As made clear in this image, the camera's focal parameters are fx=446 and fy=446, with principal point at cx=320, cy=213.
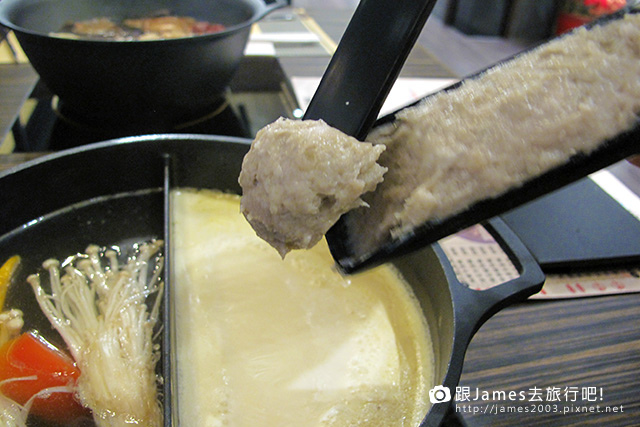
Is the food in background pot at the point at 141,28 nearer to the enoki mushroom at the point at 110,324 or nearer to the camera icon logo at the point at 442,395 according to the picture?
the enoki mushroom at the point at 110,324

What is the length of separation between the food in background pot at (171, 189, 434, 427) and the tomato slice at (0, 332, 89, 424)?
0.25 metres

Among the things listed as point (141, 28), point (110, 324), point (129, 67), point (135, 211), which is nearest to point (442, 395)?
point (110, 324)

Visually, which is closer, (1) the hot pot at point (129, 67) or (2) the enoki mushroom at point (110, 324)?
(2) the enoki mushroom at point (110, 324)

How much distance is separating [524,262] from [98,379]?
109 cm

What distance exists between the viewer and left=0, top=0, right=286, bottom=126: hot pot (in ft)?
5.32

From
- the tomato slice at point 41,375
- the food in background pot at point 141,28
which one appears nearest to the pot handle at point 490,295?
the tomato slice at point 41,375

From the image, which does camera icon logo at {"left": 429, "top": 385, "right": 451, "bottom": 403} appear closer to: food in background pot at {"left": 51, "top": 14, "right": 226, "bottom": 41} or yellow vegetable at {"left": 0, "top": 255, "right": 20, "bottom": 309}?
yellow vegetable at {"left": 0, "top": 255, "right": 20, "bottom": 309}

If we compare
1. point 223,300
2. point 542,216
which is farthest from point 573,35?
point 223,300

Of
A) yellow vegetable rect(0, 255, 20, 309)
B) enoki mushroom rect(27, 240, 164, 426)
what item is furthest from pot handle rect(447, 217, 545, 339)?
yellow vegetable rect(0, 255, 20, 309)

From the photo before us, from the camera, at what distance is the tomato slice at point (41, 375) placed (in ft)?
3.36

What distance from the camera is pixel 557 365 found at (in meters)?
1.20

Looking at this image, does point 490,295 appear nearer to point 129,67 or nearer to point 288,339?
point 288,339

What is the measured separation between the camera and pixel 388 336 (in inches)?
51.9

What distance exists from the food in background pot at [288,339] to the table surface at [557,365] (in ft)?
0.47
